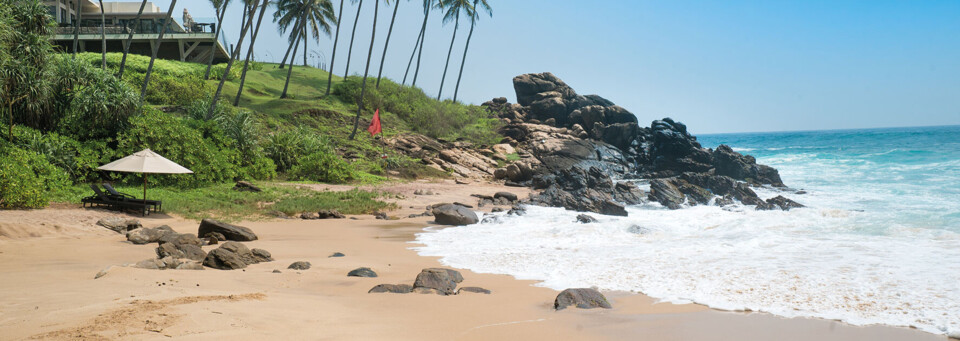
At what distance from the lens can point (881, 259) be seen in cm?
954

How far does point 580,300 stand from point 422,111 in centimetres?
3576

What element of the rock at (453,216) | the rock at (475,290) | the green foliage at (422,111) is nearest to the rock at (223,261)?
the rock at (475,290)

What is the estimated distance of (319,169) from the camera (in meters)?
24.7

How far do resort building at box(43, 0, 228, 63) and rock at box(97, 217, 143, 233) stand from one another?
1226 inches

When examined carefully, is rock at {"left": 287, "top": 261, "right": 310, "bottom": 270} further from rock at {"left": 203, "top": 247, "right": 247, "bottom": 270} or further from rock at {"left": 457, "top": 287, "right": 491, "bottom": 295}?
rock at {"left": 457, "top": 287, "right": 491, "bottom": 295}

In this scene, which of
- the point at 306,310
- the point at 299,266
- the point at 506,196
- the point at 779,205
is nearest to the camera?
the point at 306,310

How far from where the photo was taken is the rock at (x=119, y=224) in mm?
12609

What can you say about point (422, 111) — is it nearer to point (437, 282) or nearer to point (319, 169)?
point (319, 169)

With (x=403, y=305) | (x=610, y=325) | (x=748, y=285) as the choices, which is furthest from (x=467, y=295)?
(x=748, y=285)

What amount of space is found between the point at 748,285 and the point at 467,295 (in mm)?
3930

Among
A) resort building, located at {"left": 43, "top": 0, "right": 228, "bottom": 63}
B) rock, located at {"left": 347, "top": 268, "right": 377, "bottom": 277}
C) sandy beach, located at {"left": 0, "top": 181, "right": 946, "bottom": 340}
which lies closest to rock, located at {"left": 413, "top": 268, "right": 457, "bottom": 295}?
sandy beach, located at {"left": 0, "top": 181, "right": 946, "bottom": 340}

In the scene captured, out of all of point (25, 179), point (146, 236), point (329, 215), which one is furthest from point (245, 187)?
point (146, 236)

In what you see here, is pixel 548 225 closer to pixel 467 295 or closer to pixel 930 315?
pixel 467 295

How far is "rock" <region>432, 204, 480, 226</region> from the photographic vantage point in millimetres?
16172
